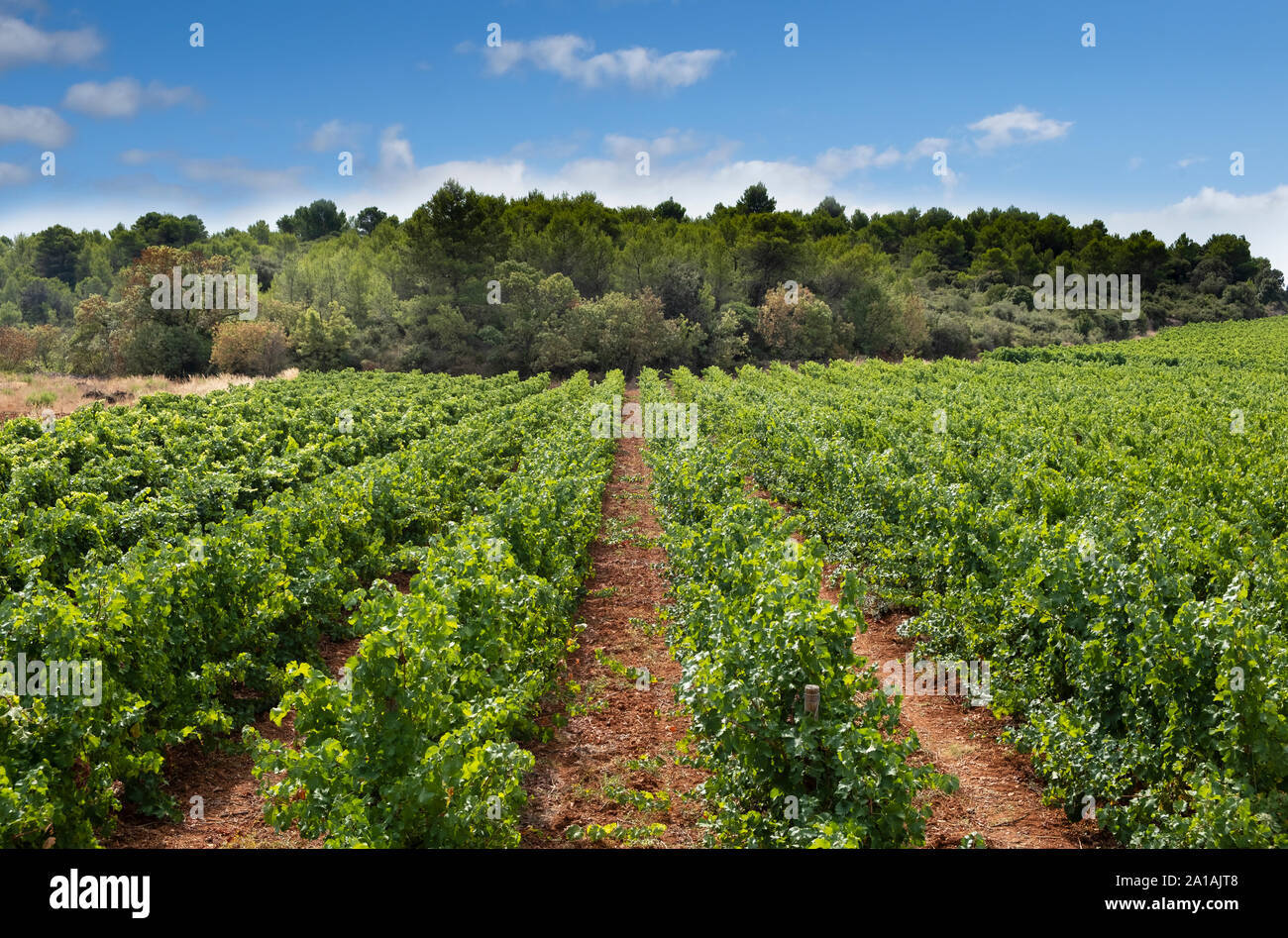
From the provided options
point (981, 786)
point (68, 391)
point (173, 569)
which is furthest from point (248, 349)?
point (981, 786)

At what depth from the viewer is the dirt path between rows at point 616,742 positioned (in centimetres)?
612

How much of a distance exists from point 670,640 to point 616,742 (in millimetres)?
1568

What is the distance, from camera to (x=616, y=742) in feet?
24.5

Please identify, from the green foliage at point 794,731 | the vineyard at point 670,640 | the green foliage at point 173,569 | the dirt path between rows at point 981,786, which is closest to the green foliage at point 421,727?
the vineyard at point 670,640

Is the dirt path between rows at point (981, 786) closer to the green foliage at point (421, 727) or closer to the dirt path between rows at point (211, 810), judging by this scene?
the green foliage at point (421, 727)

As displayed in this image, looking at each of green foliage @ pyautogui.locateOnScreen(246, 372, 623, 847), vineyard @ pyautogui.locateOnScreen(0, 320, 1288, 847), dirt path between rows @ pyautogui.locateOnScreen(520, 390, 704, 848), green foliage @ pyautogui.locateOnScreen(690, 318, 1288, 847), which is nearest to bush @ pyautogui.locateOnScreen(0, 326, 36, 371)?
vineyard @ pyautogui.locateOnScreen(0, 320, 1288, 847)

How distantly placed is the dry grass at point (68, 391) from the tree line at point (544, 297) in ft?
34.4

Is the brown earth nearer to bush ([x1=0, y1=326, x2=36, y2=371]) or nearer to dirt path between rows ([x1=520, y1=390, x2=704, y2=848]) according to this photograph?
dirt path between rows ([x1=520, y1=390, x2=704, y2=848])

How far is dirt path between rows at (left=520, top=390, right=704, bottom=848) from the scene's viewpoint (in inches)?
241

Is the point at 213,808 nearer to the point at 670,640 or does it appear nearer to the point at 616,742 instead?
the point at 616,742

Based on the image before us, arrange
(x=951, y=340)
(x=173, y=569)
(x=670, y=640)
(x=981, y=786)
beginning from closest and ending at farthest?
(x=981, y=786) → (x=173, y=569) → (x=670, y=640) → (x=951, y=340)

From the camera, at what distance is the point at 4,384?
33281 mm
